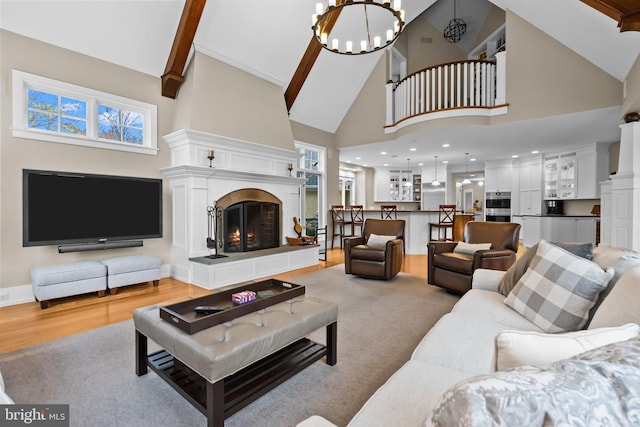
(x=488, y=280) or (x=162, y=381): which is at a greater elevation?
(x=488, y=280)

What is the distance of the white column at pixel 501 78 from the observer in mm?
5188

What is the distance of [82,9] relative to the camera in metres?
3.60

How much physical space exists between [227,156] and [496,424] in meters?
4.88

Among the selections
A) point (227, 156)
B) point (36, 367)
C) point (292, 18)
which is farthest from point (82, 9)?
point (36, 367)

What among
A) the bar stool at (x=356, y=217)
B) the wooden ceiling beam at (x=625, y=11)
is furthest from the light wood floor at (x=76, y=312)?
the wooden ceiling beam at (x=625, y=11)

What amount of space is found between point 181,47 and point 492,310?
489 cm

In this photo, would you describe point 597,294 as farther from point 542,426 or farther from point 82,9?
point 82,9

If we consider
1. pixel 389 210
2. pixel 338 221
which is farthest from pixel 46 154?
pixel 389 210

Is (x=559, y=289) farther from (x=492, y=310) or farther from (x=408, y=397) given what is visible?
(x=408, y=397)

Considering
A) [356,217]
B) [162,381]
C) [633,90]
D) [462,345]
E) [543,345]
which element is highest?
[633,90]

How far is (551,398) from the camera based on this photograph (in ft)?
1.57

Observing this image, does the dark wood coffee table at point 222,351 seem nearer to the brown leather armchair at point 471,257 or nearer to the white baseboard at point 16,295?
the brown leather armchair at point 471,257

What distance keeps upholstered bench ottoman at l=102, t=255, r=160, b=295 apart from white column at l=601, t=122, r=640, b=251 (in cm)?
643

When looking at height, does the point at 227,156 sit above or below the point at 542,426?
above
